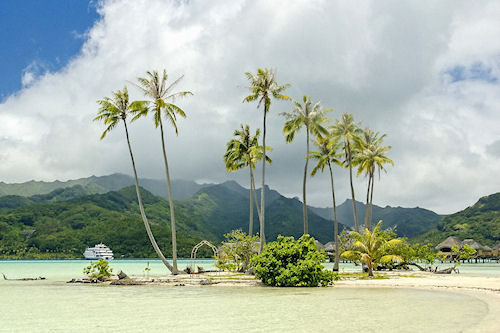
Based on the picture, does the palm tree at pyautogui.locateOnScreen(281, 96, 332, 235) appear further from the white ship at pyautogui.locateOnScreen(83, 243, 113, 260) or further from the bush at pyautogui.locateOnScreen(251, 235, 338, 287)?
the white ship at pyautogui.locateOnScreen(83, 243, 113, 260)

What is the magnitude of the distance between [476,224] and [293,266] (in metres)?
129

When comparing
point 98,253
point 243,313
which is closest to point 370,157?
point 243,313

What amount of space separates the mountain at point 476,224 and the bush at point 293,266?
111 m

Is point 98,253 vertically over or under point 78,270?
over

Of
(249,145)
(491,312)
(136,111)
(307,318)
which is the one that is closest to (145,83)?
(136,111)

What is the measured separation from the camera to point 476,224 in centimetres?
13838

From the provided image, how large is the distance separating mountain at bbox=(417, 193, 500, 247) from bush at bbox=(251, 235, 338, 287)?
111 metres

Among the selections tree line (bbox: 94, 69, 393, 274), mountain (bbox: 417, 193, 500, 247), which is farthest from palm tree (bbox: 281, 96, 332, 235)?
mountain (bbox: 417, 193, 500, 247)

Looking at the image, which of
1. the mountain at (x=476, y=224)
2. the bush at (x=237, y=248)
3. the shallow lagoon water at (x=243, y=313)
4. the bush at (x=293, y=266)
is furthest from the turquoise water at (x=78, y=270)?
the mountain at (x=476, y=224)

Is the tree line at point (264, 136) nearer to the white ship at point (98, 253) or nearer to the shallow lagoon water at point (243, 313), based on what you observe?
the shallow lagoon water at point (243, 313)

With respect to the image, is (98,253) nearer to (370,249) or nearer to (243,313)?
(370,249)

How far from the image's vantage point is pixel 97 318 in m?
15.8

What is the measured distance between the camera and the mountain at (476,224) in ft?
419

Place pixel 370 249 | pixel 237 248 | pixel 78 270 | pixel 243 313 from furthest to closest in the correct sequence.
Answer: pixel 78 270 < pixel 237 248 < pixel 370 249 < pixel 243 313
